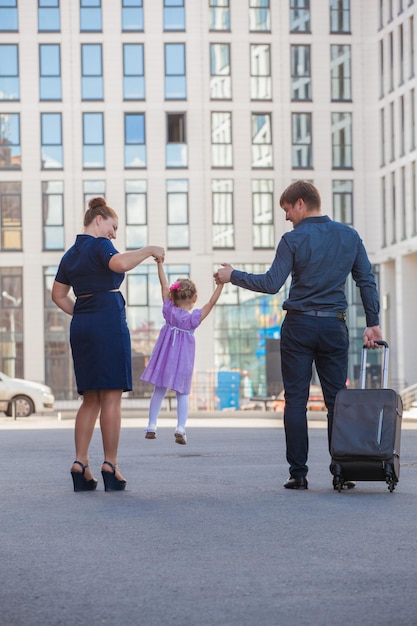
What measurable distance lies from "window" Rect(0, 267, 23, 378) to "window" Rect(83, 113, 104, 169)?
5.38m

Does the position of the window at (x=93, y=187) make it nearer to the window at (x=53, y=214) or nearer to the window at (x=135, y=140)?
the window at (x=53, y=214)

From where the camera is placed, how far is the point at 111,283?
30.1 feet

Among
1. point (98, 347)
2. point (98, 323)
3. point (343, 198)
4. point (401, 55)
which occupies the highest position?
point (401, 55)

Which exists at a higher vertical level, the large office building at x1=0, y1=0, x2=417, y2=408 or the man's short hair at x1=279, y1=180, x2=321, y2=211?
the large office building at x1=0, y1=0, x2=417, y2=408

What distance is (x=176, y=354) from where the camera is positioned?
14.4 m

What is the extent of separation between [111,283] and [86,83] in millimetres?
53438

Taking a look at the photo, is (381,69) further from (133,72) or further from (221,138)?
(133,72)

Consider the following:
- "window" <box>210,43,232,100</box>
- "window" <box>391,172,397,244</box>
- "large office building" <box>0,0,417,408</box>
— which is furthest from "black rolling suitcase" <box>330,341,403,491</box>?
"window" <box>210,43,232,100</box>

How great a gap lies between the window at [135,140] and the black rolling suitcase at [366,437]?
175ft

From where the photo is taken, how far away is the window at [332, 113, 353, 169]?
6238 cm

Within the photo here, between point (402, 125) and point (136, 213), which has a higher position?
point (402, 125)

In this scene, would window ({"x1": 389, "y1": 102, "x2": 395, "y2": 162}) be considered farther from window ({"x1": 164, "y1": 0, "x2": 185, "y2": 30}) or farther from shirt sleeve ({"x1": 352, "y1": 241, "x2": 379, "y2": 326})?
shirt sleeve ({"x1": 352, "y1": 241, "x2": 379, "y2": 326})

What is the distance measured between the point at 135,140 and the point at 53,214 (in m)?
4.67

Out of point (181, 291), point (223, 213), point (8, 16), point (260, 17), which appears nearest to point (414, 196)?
point (223, 213)
